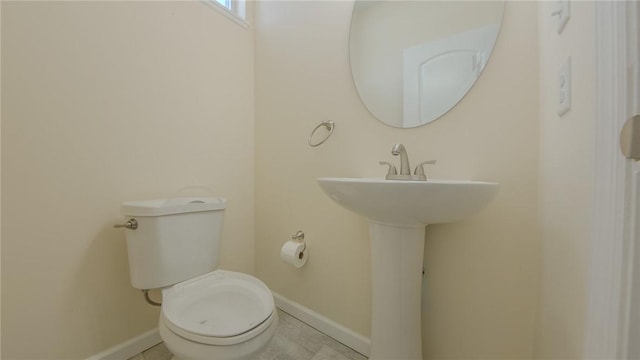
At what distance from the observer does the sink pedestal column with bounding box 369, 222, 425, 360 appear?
0.87 meters

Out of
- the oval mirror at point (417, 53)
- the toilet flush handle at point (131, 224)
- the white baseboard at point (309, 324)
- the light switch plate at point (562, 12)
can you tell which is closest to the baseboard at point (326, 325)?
the white baseboard at point (309, 324)

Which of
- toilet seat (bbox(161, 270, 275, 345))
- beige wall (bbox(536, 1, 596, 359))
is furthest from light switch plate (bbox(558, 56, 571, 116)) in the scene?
toilet seat (bbox(161, 270, 275, 345))

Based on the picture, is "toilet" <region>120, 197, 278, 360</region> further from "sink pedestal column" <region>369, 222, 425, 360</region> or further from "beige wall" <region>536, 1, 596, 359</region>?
"beige wall" <region>536, 1, 596, 359</region>

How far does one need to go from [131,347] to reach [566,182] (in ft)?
5.53

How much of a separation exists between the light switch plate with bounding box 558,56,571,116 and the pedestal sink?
0.76 ft

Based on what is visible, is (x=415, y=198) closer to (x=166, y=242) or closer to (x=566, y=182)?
(x=566, y=182)

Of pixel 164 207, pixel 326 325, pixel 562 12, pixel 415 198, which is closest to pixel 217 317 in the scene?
pixel 164 207

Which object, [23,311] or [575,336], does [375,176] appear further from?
[23,311]

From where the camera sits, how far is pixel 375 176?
113cm

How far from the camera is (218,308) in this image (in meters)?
0.99

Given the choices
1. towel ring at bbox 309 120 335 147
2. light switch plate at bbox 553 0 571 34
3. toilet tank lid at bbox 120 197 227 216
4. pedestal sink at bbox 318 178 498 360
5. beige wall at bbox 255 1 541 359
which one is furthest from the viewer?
towel ring at bbox 309 120 335 147

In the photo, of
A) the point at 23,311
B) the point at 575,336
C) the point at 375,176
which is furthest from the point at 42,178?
the point at 575,336

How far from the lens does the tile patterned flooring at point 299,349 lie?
1.14 m

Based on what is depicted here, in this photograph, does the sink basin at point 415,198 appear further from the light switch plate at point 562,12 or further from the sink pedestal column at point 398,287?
the light switch plate at point 562,12
